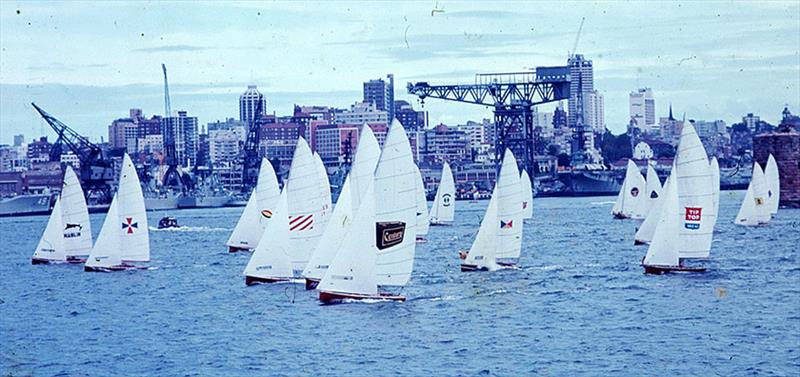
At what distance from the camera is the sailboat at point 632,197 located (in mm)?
92312

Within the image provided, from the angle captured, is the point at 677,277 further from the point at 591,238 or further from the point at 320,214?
the point at 591,238

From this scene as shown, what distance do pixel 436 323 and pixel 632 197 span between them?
6150 centimetres

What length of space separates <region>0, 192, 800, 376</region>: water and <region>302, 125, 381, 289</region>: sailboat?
831 millimetres

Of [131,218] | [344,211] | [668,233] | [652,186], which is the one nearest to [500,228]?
[668,233]

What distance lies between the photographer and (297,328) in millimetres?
34969

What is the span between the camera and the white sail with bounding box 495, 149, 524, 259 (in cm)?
4712

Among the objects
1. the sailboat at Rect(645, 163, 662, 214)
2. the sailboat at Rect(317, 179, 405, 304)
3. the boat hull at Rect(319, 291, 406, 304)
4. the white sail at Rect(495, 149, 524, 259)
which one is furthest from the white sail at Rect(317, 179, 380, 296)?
the sailboat at Rect(645, 163, 662, 214)

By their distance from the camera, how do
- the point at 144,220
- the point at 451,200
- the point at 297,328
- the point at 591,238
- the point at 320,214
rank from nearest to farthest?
the point at 297,328, the point at 320,214, the point at 144,220, the point at 591,238, the point at 451,200

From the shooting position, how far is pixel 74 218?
56750 mm

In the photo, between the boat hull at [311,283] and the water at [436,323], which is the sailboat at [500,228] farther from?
the boat hull at [311,283]

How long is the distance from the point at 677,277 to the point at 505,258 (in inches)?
266

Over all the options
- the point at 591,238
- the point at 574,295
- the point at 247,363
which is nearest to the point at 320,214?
the point at 574,295

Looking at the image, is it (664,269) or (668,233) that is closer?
(668,233)

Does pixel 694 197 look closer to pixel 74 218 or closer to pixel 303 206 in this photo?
pixel 303 206
